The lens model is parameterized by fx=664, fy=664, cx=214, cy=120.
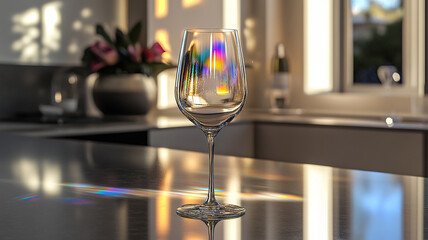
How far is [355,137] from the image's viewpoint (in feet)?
8.99

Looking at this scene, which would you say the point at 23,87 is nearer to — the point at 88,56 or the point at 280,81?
the point at 88,56

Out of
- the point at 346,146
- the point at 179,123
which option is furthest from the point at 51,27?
the point at 346,146

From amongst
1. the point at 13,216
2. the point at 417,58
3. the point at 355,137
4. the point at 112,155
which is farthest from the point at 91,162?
the point at 417,58

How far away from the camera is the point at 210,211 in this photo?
2.07ft

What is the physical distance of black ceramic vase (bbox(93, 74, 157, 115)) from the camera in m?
2.85

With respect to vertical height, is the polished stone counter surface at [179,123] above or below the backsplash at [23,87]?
below

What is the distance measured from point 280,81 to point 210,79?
9.44 ft

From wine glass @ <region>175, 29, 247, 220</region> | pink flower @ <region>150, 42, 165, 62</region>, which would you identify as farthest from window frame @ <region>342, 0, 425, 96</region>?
wine glass @ <region>175, 29, 247, 220</region>

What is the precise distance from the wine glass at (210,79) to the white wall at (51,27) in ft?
7.55

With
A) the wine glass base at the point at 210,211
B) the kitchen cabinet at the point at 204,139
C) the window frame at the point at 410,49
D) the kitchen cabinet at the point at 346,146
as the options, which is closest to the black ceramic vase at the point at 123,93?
the kitchen cabinet at the point at 204,139

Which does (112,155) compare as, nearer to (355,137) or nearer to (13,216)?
(13,216)

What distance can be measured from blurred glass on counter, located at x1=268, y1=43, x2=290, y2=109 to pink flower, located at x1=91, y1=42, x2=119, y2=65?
0.98 metres

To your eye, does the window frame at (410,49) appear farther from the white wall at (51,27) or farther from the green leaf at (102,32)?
the green leaf at (102,32)

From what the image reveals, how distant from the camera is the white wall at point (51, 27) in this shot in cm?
279
